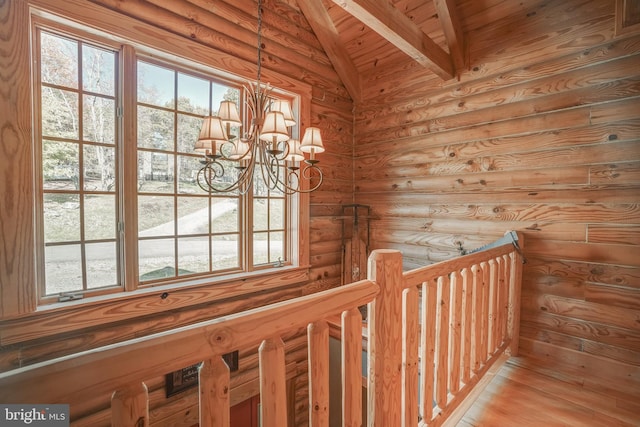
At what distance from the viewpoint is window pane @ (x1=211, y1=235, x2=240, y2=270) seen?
2520 mm

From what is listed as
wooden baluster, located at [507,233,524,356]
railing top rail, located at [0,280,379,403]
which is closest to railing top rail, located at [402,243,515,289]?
wooden baluster, located at [507,233,524,356]

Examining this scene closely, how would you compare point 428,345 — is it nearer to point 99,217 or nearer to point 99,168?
point 99,217

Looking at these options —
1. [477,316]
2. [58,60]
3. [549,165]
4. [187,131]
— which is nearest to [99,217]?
[187,131]

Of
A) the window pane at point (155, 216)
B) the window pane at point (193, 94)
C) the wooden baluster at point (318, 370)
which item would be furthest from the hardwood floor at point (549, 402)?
the window pane at point (193, 94)

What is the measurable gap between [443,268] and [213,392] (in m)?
1.16

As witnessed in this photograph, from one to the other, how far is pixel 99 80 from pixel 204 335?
214 centimetres

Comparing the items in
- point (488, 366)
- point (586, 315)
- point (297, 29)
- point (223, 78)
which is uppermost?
point (297, 29)

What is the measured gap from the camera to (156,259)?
2.20 m

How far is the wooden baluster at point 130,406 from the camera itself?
0.60m

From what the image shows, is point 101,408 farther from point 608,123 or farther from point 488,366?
point 608,123

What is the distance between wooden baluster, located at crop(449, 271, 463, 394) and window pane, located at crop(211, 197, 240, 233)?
1.91 metres

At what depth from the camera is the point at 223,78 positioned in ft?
8.25

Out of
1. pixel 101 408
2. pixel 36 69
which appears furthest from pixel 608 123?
pixel 101 408

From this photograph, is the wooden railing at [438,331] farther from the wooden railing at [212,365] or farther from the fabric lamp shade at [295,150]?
the fabric lamp shade at [295,150]
